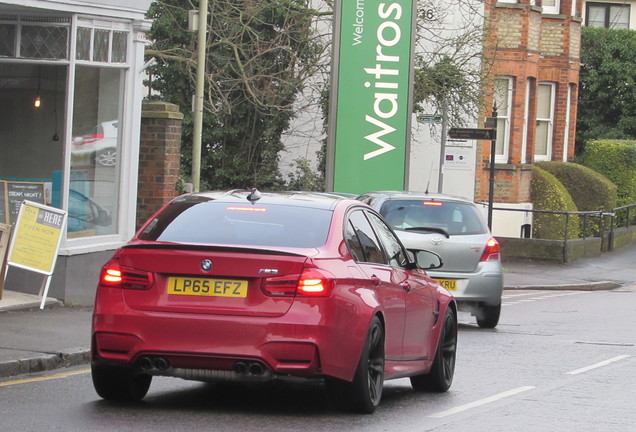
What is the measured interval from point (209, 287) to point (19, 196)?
325 inches

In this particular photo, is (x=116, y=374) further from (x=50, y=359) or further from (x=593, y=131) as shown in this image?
(x=593, y=131)

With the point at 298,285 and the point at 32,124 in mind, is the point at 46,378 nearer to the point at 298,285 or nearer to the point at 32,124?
the point at 298,285

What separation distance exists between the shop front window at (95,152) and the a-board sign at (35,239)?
1008 mm

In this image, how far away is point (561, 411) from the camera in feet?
30.7

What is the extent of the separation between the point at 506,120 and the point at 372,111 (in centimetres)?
1293

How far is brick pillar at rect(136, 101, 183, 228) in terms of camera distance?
1770cm

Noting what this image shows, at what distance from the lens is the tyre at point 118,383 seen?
27.9 feet

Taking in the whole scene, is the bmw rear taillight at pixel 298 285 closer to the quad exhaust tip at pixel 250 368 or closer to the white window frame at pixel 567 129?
the quad exhaust tip at pixel 250 368

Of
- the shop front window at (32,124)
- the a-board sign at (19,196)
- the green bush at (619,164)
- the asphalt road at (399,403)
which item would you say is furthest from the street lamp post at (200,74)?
the green bush at (619,164)

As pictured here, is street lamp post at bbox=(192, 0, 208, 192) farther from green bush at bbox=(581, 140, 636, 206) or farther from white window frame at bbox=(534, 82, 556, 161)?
green bush at bbox=(581, 140, 636, 206)

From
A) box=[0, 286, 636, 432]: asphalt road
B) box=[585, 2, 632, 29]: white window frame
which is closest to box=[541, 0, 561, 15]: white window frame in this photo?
box=[585, 2, 632, 29]: white window frame

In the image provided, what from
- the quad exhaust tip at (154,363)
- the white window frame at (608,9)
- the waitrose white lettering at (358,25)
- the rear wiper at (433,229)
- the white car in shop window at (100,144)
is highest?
the white window frame at (608,9)

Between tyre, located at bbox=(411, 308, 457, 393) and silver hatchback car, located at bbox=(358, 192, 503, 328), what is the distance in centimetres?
523

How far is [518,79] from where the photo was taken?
117 ft
